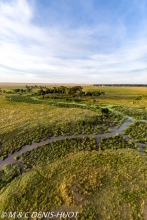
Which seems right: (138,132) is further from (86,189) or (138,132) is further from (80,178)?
(86,189)

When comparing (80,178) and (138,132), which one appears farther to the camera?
(138,132)

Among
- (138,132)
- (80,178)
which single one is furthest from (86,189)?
(138,132)

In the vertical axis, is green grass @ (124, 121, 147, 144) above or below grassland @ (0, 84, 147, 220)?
above

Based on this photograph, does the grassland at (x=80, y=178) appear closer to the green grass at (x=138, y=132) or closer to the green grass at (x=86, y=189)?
the green grass at (x=86, y=189)

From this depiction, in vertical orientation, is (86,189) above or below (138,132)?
below

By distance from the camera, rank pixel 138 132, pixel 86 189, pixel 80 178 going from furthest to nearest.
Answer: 1. pixel 138 132
2. pixel 80 178
3. pixel 86 189

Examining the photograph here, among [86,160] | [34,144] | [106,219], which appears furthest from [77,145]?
[106,219]

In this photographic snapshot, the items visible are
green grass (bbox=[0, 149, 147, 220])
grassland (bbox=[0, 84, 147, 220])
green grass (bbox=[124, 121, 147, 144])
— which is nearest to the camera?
green grass (bbox=[0, 149, 147, 220])

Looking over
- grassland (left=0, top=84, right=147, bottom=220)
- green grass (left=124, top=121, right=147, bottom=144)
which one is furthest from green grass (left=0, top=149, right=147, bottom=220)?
green grass (left=124, top=121, right=147, bottom=144)

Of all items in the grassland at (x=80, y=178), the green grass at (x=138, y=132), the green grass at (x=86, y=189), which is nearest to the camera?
the green grass at (x=86, y=189)

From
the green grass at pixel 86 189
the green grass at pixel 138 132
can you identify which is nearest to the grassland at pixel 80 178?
the green grass at pixel 86 189

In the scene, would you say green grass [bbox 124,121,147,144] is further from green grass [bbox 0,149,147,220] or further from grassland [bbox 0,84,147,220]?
green grass [bbox 0,149,147,220]
